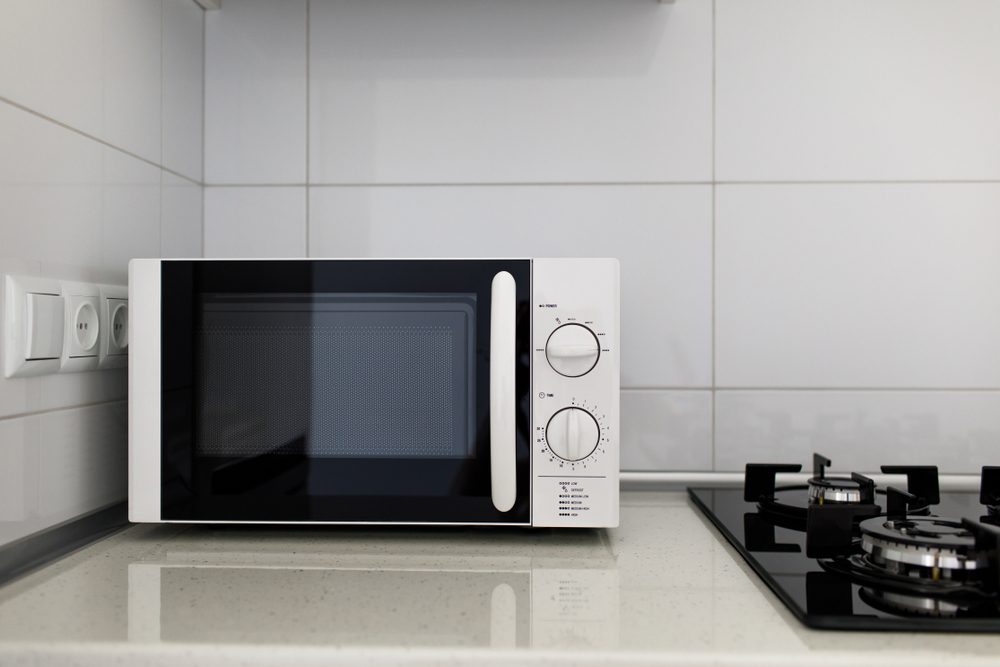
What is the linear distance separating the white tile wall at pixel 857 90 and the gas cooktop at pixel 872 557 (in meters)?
0.47

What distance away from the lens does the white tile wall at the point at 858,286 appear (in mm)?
1098

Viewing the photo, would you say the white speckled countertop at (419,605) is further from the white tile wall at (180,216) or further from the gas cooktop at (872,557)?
the white tile wall at (180,216)

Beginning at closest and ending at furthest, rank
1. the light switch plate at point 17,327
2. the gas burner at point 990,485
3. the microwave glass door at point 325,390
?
the light switch plate at point 17,327, the microwave glass door at point 325,390, the gas burner at point 990,485

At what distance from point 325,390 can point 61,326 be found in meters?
0.29

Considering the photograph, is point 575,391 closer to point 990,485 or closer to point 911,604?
point 911,604

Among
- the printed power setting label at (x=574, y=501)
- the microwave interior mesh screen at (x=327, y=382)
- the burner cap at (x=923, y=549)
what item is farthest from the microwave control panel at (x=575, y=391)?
the burner cap at (x=923, y=549)

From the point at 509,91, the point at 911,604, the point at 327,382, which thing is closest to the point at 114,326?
the point at 327,382

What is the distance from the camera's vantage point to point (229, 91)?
1138 millimetres

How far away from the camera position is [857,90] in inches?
43.5

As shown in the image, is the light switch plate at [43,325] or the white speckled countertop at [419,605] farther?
the light switch plate at [43,325]

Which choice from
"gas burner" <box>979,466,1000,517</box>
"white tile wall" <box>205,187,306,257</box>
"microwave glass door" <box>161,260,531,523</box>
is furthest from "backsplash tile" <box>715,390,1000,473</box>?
"white tile wall" <box>205,187,306,257</box>

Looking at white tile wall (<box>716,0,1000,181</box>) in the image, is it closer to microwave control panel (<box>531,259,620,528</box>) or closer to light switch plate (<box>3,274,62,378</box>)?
microwave control panel (<box>531,259,620,528</box>)

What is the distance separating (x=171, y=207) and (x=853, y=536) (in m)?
0.99

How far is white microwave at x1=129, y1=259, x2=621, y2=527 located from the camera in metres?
0.80
